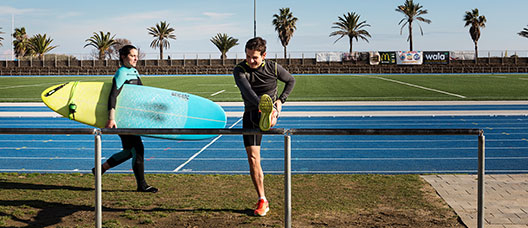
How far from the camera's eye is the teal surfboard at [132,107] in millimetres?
6211

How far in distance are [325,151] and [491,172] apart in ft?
9.21

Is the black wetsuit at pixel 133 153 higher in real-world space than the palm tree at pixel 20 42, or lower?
lower

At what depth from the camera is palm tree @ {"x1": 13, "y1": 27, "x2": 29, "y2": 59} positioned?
10225 cm

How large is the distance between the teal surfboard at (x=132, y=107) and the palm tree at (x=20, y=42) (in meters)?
105

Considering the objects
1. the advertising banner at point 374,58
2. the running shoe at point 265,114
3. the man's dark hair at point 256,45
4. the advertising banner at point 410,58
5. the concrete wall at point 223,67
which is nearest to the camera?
the running shoe at point 265,114

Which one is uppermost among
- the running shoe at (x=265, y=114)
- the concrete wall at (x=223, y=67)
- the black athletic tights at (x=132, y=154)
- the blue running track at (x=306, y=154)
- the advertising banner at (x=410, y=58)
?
the advertising banner at (x=410, y=58)

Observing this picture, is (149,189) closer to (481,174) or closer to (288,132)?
(288,132)

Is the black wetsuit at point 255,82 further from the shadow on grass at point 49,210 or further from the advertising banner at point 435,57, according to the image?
the advertising banner at point 435,57

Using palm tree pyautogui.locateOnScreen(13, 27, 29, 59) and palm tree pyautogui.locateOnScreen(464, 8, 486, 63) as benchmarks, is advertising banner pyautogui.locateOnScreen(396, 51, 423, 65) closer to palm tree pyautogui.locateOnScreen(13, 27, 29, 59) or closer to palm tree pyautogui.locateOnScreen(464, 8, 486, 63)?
palm tree pyautogui.locateOnScreen(464, 8, 486, 63)

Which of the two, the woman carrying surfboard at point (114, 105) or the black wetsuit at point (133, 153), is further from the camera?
the black wetsuit at point (133, 153)

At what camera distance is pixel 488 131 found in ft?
39.3

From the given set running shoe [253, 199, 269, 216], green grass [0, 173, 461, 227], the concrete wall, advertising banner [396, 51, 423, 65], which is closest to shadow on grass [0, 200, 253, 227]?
green grass [0, 173, 461, 227]

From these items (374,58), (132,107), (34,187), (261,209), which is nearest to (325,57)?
(374,58)

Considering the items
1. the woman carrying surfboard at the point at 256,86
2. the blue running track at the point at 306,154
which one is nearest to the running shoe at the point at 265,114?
the woman carrying surfboard at the point at 256,86
